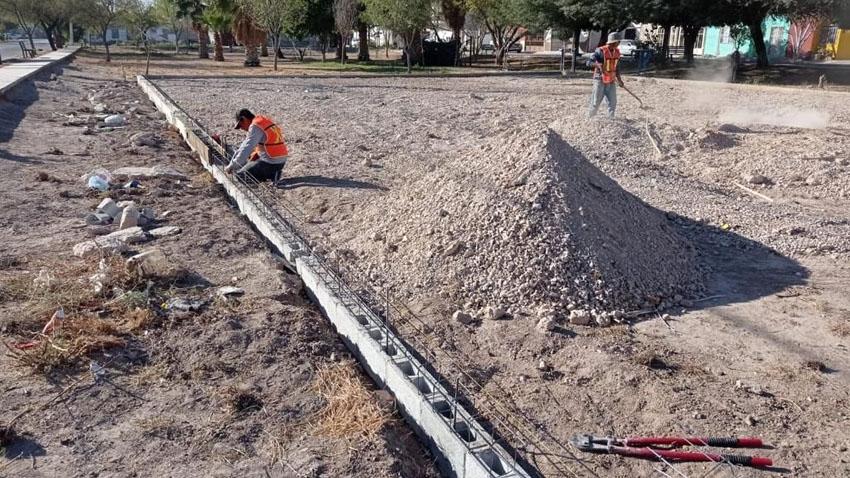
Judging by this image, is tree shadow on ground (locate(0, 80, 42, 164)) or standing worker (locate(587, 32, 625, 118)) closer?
tree shadow on ground (locate(0, 80, 42, 164))

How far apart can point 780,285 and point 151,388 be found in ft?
16.5

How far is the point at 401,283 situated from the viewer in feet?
17.8

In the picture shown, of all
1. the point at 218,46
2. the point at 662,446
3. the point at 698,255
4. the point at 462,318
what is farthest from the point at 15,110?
the point at 218,46

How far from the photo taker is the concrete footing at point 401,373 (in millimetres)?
3385

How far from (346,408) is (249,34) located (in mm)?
33885

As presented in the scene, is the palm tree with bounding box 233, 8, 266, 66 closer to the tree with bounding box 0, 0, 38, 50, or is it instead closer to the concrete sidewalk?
the concrete sidewalk

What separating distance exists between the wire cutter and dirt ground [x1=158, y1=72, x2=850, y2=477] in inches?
2.5

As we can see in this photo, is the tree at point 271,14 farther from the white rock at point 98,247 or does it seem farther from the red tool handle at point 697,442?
the red tool handle at point 697,442

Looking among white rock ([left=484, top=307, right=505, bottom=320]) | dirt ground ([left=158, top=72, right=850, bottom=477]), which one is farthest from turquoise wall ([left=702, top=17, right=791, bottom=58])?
white rock ([left=484, top=307, right=505, bottom=320])

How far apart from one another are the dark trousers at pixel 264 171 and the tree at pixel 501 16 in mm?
24200

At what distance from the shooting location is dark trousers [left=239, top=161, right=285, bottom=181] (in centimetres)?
827

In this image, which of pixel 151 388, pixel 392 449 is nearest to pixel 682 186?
pixel 392 449

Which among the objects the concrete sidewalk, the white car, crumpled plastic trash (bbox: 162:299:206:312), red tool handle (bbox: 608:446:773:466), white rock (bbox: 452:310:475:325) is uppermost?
the white car

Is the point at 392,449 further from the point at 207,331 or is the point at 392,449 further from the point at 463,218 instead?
the point at 463,218
